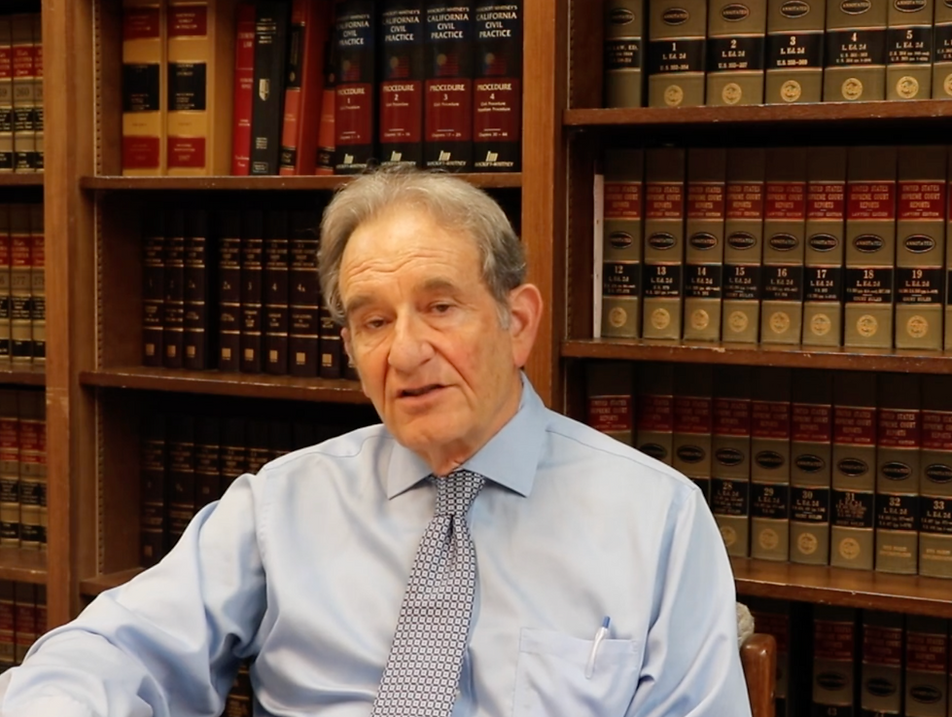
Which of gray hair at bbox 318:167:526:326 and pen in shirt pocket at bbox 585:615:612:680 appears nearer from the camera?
pen in shirt pocket at bbox 585:615:612:680

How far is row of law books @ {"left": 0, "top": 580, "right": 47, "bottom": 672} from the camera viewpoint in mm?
2723

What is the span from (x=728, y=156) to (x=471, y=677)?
1.00m

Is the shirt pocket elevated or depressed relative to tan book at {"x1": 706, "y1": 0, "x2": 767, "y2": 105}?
depressed

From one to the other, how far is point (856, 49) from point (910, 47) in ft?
0.26

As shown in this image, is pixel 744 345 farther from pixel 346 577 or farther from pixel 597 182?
pixel 346 577

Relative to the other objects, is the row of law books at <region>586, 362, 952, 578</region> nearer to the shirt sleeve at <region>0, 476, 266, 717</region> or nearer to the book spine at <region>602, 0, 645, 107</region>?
the book spine at <region>602, 0, 645, 107</region>

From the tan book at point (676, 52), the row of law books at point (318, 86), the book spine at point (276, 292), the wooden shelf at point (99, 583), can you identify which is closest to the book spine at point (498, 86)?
the row of law books at point (318, 86)

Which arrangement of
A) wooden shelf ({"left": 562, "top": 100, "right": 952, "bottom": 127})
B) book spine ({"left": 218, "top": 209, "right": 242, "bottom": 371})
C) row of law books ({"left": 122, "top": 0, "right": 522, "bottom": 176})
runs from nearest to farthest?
wooden shelf ({"left": 562, "top": 100, "right": 952, "bottom": 127})
row of law books ({"left": 122, "top": 0, "right": 522, "bottom": 176})
book spine ({"left": 218, "top": 209, "right": 242, "bottom": 371})

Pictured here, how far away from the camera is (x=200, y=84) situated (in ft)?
7.97

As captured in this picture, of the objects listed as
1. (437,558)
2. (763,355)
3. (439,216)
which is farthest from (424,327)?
(763,355)

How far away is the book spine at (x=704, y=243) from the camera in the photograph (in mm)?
2098

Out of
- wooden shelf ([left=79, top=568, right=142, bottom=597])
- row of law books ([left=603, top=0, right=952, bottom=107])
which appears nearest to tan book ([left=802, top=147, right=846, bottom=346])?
row of law books ([left=603, top=0, right=952, bottom=107])

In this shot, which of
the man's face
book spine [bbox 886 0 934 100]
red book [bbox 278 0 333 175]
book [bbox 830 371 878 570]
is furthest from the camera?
red book [bbox 278 0 333 175]

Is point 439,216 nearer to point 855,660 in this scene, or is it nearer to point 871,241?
point 871,241
